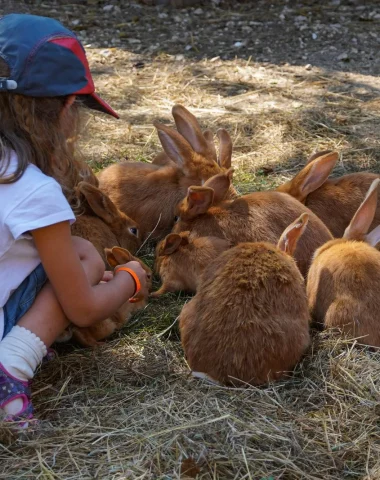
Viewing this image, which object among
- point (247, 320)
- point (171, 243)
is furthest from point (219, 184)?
point (247, 320)

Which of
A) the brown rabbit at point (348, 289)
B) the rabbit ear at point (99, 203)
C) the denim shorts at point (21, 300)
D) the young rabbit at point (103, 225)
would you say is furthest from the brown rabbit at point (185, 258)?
the denim shorts at point (21, 300)

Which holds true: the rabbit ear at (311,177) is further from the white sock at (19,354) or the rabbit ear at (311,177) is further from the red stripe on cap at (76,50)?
the white sock at (19,354)

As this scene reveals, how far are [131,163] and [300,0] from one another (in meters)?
4.87

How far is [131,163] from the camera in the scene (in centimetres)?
522

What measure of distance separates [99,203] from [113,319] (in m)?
0.85

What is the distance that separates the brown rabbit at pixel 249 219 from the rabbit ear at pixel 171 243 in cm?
16

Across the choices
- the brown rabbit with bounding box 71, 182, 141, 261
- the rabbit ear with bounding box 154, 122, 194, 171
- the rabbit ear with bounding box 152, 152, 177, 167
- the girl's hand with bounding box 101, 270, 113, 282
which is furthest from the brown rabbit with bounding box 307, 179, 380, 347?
the rabbit ear with bounding box 152, 152, 177, 167

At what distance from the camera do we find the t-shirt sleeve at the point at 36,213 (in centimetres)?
295

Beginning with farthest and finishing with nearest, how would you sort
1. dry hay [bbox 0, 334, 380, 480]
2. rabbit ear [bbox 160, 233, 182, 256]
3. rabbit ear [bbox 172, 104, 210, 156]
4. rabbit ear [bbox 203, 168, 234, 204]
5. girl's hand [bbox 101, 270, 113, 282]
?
rabbit ear [bbox 172, 104, 210, 156], rabbit ear [bbox 203, 168, 234, 204], rabbit ear [bbox 160, 233, 182, 256], girl's hand [bbox 101, 270, 113, 282], dry hay [bbox 0, 334, 380, 480]

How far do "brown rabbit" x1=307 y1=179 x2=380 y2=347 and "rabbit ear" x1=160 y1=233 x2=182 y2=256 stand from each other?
2.45 feet

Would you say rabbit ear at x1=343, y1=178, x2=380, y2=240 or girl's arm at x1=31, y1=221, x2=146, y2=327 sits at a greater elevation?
girl's arm at x1=31, y1=221, x2=146, y2=327

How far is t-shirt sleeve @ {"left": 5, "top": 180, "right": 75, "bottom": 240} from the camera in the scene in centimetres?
295

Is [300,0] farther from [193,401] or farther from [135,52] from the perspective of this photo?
[193,401]

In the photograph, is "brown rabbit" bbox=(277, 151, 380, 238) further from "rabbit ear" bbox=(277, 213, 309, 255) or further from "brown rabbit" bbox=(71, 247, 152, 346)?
"brown rabbit" bbox=(71, 247, 152, 346)
